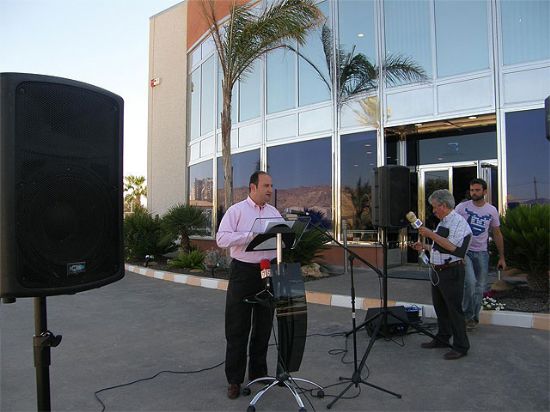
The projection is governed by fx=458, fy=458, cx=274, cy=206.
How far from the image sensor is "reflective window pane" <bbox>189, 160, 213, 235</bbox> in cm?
1752

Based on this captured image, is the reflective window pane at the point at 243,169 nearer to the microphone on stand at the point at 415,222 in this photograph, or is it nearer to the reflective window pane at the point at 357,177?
the reflective window pane at the point at 357,177

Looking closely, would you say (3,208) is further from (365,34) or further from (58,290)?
(365,34)

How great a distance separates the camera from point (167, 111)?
2089 cm

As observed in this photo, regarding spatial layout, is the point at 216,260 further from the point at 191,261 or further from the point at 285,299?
the point at 285,299

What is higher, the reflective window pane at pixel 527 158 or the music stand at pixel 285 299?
the reflective window pane at pixel 527 158

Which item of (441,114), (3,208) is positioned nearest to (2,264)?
(3,208)

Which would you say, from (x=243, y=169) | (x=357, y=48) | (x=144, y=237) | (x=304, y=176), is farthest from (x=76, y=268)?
(x=243, y=169)

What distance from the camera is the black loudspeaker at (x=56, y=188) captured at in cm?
226

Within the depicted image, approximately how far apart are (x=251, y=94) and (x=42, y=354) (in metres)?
13.9

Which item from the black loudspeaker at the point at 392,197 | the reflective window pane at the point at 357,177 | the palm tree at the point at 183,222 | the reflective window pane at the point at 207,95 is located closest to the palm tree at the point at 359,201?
the reflective window pane at the point at 357,177

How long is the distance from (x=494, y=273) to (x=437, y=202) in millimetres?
5394

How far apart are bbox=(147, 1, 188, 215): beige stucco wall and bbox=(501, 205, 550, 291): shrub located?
1453 centimetres

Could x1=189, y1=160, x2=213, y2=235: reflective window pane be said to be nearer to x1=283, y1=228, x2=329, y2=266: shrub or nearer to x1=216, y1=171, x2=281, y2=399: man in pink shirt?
x1=283, y1=228, x2=329, y2=266: shrub

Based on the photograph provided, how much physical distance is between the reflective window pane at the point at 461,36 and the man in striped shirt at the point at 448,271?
652cm
